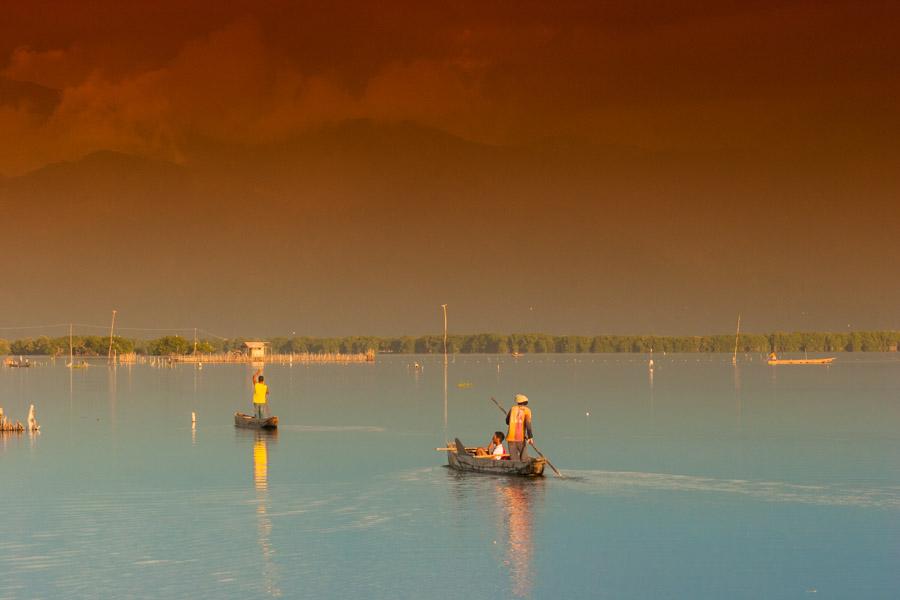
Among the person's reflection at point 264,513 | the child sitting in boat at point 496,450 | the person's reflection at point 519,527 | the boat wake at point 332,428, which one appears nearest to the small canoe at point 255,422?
the boat wake at point 332,428

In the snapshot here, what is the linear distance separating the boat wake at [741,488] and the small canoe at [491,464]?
47.5 inches

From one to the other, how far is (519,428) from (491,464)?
158cm

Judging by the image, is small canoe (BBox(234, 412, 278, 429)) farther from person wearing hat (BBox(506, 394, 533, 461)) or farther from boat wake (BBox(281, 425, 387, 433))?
person wearing hat (BBox(506, 394, 533, 461))

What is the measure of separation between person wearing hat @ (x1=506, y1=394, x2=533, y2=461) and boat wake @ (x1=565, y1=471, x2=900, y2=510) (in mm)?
1801

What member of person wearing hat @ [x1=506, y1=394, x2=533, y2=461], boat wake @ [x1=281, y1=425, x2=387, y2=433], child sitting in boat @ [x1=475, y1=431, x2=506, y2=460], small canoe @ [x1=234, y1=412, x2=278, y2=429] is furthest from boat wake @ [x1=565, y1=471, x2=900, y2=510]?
boat wake @ [x1=281, y1=425, x2=387, y2=433]

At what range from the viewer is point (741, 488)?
113 ft

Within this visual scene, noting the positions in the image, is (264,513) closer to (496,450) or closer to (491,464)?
(491,464)

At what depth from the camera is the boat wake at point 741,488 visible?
1265 inches

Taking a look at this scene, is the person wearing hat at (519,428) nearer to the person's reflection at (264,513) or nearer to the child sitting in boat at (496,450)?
the child sitting in boat at (496,450)

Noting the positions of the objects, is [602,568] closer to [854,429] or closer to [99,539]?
[99,539]

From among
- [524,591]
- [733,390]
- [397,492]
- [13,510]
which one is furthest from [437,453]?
[733,390]

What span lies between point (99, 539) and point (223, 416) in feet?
124

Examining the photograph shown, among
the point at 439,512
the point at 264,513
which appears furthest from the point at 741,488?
the point at 264,513

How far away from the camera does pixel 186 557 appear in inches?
963
